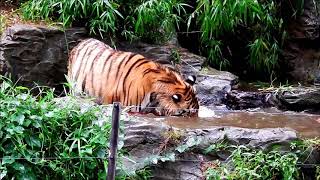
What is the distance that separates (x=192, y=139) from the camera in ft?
16.2

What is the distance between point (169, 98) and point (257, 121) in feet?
2.81

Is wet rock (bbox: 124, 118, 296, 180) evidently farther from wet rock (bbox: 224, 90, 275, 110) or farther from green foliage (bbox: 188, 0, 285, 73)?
green foliage (bbox: 188, 0, 285, 73)

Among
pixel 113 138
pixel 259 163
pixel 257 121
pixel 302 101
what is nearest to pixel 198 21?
pixel 302 101

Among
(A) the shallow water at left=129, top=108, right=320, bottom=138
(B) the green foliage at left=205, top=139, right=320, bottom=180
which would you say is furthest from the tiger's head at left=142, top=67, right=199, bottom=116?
(B) the green foliage at left=205, top=139, right=320, bottom=180

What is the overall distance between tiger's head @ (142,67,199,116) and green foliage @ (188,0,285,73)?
80.2 inches

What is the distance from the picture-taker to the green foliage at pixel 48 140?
4.42 metres

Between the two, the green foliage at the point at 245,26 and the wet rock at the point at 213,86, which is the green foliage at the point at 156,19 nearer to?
the green foliage at the point at 245,26

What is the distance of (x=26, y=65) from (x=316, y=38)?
3695mm

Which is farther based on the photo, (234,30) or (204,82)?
(234,30)

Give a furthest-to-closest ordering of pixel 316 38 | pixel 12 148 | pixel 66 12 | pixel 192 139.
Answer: pixel 316 38, pixel 66 12, pixel 192 139, pixel 12 148

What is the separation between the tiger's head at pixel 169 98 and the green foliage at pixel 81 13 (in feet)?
6.06

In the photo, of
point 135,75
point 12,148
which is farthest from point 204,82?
point 12,148

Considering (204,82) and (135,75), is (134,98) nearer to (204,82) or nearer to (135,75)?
(135,75)

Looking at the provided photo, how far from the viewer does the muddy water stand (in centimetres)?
556
